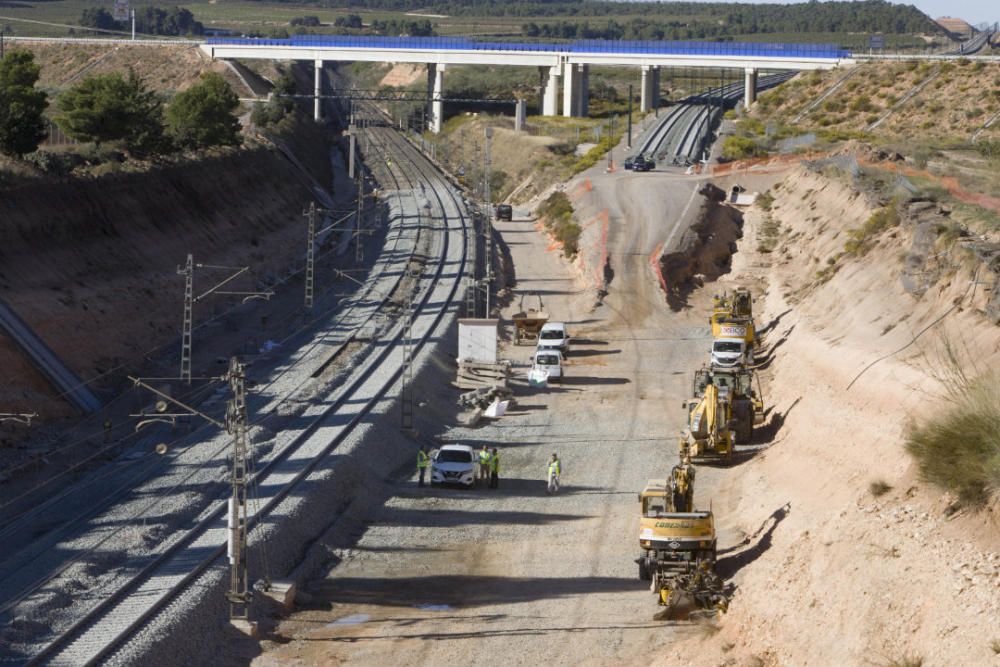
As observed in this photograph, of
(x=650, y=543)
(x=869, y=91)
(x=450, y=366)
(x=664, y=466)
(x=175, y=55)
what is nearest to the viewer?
(x=650, y=543)

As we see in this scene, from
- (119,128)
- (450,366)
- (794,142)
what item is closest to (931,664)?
(450,366)

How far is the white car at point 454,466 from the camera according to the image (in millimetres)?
42375

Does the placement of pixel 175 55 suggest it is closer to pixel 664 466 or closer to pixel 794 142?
pixel 794 142

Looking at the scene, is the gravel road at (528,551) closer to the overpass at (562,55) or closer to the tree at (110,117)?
the tree at (110,117)

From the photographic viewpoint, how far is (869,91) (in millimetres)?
124125

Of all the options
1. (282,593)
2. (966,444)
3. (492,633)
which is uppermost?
(966,444)

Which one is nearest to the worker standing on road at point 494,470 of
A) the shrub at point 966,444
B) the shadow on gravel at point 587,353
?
the shrub at point 966,444

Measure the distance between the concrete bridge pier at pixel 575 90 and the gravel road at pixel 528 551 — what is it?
8432cm

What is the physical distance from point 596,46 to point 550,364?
8608 cm

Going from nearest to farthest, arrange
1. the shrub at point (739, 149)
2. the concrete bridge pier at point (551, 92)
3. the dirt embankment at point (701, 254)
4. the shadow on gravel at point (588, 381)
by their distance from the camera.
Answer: the shadow on gravel at point (588, 381)
the dirt embankment at point (701, 254)
the shrub at point (739, 149)
the concrete bridge pier at point (551, 92)

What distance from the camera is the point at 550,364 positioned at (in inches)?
2331

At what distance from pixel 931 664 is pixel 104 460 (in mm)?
26486

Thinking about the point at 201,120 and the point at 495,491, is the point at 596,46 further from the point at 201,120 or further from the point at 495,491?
the point at 495,491

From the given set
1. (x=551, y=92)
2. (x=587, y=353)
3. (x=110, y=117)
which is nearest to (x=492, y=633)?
(x=587, y=353)
